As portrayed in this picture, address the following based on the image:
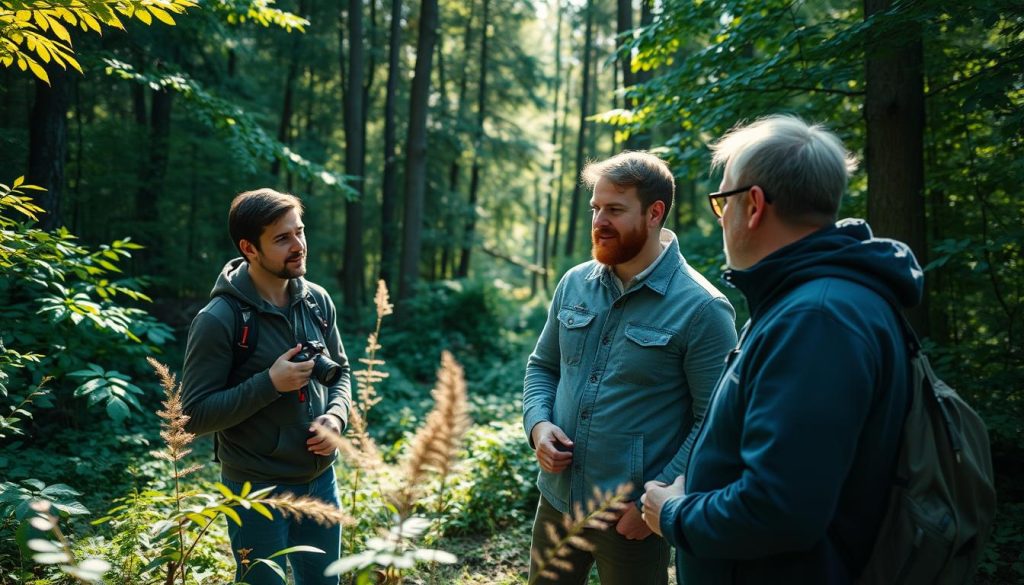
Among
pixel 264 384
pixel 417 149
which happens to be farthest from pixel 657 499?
pixel 417 149

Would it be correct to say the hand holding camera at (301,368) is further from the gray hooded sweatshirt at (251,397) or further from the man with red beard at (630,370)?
the man with red beard at (630,370)

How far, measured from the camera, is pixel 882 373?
139cm

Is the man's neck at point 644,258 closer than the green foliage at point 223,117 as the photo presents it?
Yes

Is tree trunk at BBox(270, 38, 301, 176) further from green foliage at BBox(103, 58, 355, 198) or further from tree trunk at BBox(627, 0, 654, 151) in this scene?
green foliage at BBox(103, 58, 355, 198)

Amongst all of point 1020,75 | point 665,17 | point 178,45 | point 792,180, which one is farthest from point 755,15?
point 178,45

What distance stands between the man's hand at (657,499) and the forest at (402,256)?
25.4 inches

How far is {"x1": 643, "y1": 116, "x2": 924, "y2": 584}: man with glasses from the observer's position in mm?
1311

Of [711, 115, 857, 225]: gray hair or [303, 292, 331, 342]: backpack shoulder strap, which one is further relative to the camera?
[303, 292, 331, 342]: backpack shoulder strap

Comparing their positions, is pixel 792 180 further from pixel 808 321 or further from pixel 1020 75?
pixel 1020 75

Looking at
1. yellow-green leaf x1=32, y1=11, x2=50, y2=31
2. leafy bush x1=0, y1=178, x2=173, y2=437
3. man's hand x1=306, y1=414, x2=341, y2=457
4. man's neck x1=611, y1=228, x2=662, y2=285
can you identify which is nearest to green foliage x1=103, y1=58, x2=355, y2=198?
leafy bush x1=0, y1=178, x2=173, y2=437

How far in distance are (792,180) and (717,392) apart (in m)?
0.59

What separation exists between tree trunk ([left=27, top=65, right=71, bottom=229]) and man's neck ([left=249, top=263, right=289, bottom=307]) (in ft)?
15.4

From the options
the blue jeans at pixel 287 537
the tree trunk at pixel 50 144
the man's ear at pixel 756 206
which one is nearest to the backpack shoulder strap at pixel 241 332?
the blue jeans at pixel 287 537

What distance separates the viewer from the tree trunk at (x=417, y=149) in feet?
41.2
